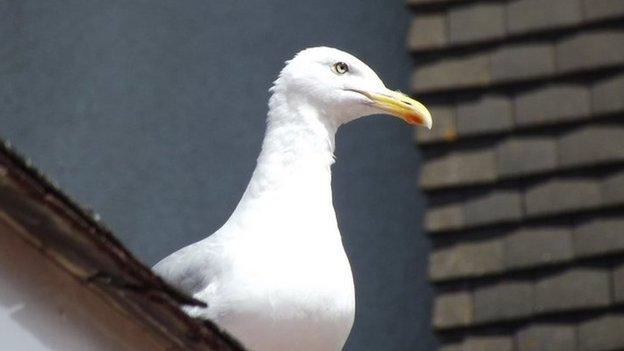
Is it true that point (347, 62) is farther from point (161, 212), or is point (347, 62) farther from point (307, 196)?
point (161, 212)

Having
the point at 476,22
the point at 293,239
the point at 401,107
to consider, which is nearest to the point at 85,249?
the point at 293,239

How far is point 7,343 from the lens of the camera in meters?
4.34

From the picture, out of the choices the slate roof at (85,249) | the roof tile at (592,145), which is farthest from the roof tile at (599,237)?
the slate roof at (85,249)

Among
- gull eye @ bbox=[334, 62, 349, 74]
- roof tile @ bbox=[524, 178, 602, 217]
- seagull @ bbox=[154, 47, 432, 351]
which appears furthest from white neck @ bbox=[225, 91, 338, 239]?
roof tile @ bbox=[524, 178, 602, 217]

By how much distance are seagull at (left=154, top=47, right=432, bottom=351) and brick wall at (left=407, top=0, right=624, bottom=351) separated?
128 cm

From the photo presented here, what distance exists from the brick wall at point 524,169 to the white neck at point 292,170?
1339 mm

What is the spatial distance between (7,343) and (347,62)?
10.6 ft

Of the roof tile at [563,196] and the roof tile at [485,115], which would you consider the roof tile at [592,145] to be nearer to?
the roof tile at [563,196]

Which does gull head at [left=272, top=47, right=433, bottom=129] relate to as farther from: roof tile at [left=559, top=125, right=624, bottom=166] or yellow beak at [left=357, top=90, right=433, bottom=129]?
roof tile at [left=559, top=125, right=624, bottom=166]

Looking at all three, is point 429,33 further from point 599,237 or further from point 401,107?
point 401,107

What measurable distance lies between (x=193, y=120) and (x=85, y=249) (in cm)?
593

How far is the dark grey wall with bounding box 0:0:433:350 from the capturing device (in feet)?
Answer: 32.8

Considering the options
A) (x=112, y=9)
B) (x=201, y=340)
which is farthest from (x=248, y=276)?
(x=112, y=9)

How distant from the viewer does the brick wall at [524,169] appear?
8.39 metres
